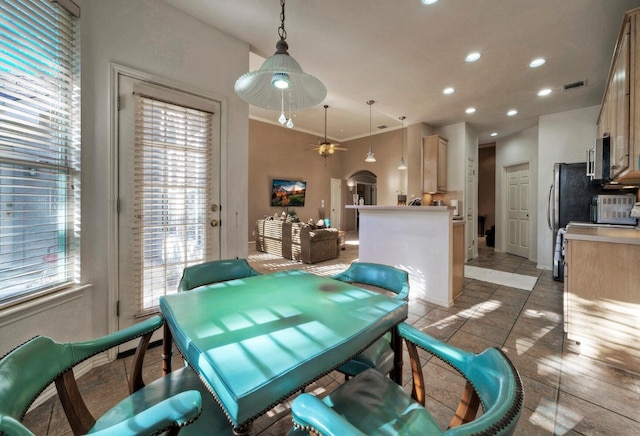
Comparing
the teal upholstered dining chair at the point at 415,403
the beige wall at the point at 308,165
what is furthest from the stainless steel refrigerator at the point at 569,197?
the teal upholstered dining chair at the point at 415,403

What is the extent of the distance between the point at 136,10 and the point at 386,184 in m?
7.42

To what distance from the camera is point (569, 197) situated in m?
4.11

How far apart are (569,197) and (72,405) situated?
5.89 m

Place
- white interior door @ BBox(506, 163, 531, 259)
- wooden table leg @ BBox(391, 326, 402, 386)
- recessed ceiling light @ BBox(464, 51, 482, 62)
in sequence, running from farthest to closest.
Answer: white interior door @ BBox(506, 163, 531, 259)
recessed ceiling light @ BBox(464, 51, 482, 62)
wooden table leg @ BBox(391, 326, 402, 386)

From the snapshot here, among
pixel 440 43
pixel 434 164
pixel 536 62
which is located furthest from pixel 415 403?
pixel 434 164

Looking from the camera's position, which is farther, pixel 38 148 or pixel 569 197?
pixel 569 197

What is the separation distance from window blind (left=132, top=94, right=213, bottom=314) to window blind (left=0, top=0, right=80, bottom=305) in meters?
0.40

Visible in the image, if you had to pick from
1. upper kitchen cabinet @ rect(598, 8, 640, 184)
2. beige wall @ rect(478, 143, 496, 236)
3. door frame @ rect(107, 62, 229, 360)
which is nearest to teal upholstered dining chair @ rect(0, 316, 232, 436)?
door frame @ rect(107, 62, 229, 360)

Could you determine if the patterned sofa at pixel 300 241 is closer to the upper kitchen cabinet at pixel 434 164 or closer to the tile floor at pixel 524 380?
the upper kitchen cabinet at pixel 434 164

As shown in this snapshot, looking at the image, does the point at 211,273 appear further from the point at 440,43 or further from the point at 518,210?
the point at 518,210

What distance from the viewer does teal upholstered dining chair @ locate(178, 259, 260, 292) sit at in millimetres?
1650

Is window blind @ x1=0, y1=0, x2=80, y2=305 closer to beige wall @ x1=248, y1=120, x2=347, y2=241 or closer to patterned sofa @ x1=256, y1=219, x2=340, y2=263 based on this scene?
patterned sofa @ x1=256, y1=219, x2=340, y2=263

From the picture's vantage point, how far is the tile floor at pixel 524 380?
1452 mm

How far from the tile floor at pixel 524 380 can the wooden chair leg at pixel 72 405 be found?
83 centimetres
